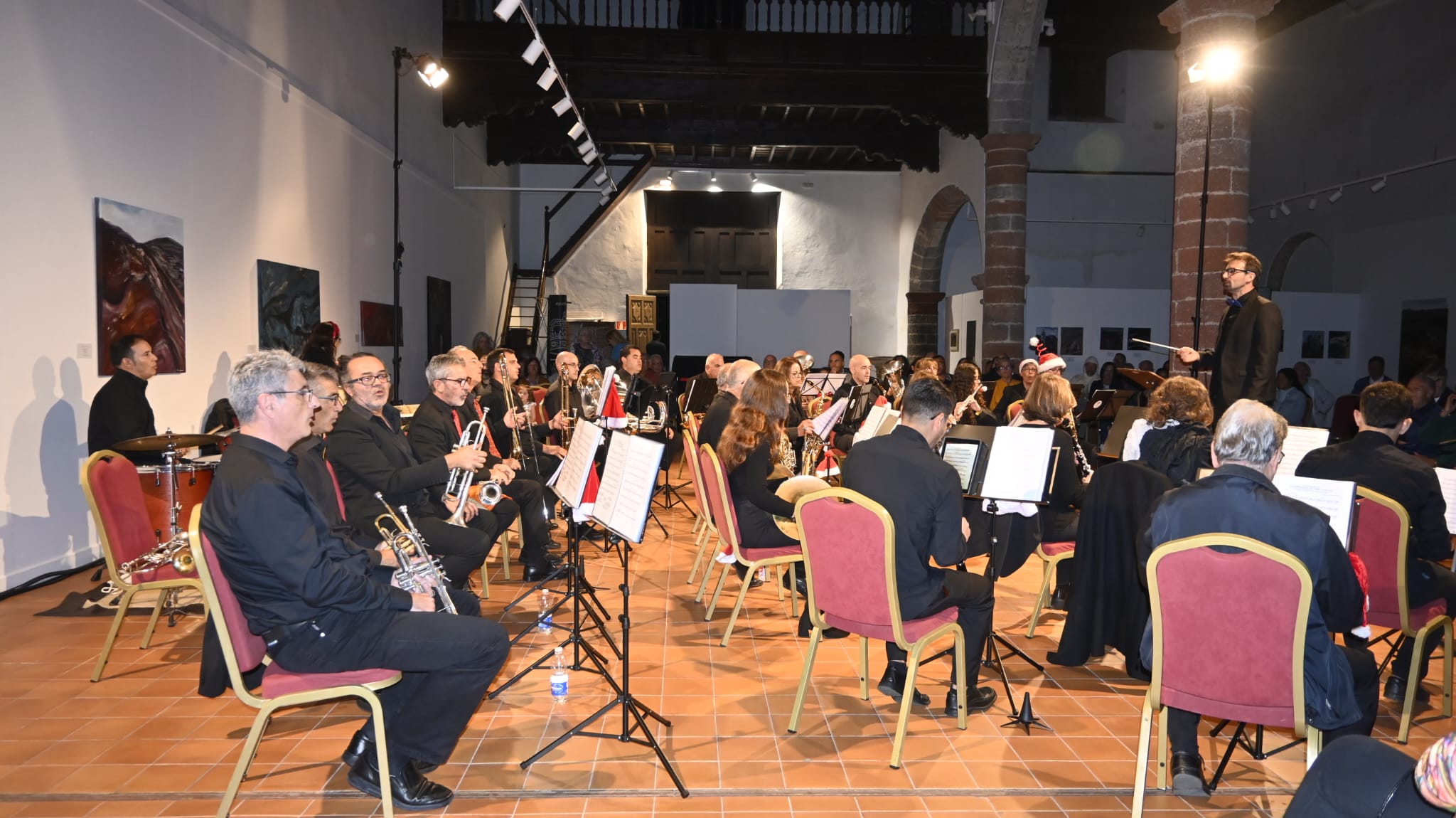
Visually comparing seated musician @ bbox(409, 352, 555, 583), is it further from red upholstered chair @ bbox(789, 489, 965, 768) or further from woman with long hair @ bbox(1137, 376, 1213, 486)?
woman with long hair @ bbox(1137, 376, 1213, 486)

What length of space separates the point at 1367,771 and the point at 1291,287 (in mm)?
16855

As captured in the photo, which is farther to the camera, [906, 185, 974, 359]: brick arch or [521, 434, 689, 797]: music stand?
[906, 185, 974, 359]: brick arch

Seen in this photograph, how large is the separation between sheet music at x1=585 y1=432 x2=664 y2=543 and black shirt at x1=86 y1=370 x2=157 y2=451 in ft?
12.2

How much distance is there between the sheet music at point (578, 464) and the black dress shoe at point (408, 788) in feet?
3.36

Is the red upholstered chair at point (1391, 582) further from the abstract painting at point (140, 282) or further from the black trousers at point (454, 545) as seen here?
the abstract painting at point (140, 282)

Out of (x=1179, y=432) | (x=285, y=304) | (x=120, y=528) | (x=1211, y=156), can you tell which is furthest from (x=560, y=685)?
(x=1211, y=156)

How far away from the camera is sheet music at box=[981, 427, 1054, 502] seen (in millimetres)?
3674

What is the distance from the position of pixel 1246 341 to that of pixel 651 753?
381cm

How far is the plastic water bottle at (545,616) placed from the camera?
14.8 feet

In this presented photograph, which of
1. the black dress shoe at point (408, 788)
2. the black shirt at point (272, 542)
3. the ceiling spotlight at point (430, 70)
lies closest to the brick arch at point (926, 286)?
the ceiling spotlight at point (430, 70)

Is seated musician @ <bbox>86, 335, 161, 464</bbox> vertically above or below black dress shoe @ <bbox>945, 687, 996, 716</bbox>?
above

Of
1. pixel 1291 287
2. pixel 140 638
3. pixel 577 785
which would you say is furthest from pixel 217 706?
pixel 1291 287

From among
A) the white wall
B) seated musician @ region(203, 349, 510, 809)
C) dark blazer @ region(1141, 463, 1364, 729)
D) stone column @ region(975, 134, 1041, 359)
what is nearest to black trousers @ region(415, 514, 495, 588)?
seated musician @ region(203, 349, 510, 809)

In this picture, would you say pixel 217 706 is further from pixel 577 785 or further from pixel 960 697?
pixel 960 697
